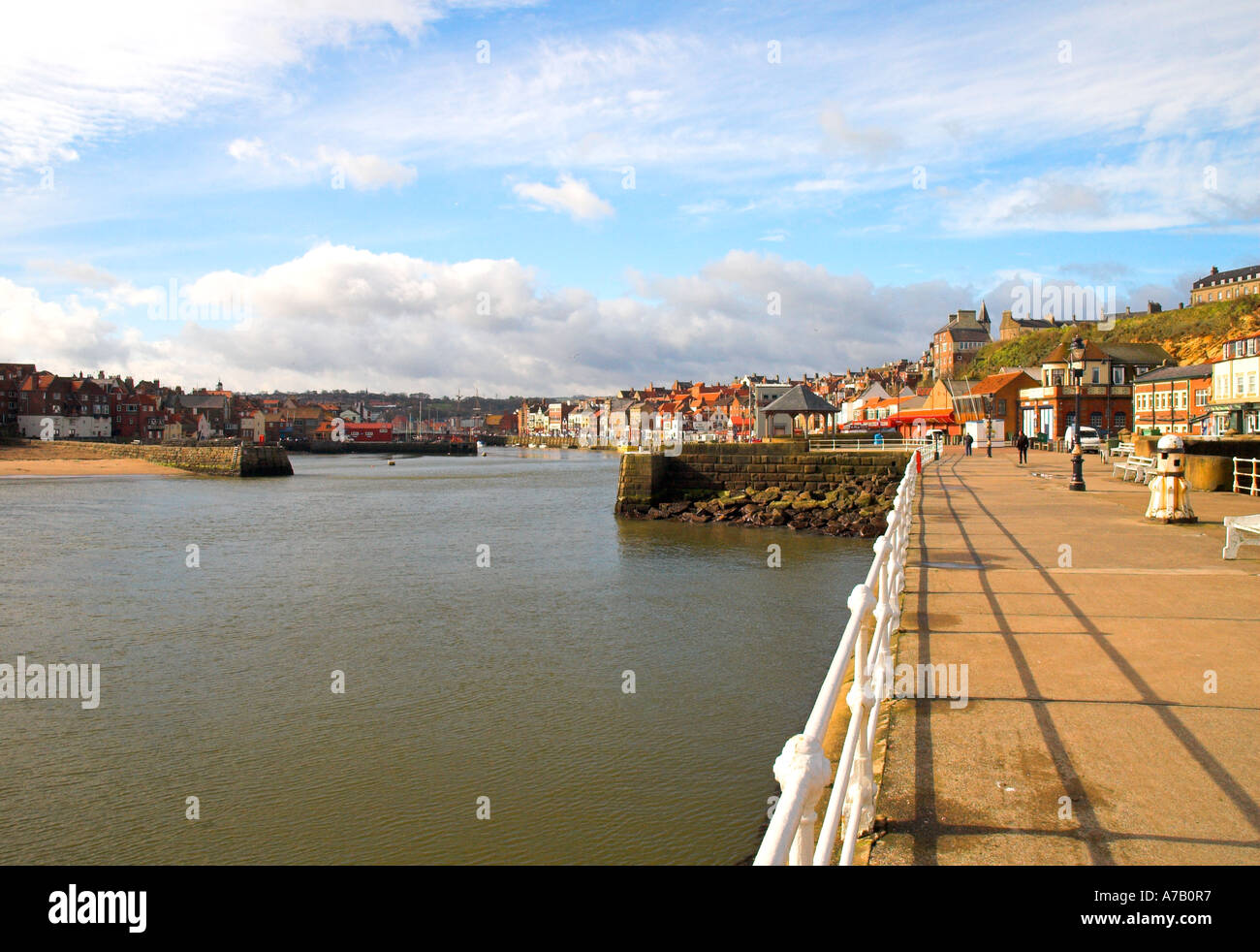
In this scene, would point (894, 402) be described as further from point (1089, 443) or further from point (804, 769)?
point (804, 769)

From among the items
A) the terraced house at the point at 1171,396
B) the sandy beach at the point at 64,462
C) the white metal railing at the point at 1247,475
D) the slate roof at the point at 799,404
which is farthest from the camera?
the sandy beach at the point at 64,462

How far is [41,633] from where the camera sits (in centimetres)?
1617

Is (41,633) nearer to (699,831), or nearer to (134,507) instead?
(699,831)

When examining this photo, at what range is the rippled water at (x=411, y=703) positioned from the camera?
814cm

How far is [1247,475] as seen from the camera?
19.9 m

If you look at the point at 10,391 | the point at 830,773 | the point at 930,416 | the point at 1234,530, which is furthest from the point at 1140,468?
the point at 10,391

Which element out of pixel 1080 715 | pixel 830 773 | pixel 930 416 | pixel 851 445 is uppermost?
pixel 930 416

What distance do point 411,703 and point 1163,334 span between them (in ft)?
340

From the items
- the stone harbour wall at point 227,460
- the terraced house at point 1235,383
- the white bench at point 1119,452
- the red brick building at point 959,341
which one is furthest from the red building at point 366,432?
the white bench at point 1119,452

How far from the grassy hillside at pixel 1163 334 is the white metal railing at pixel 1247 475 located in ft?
209

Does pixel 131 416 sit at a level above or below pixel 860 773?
above

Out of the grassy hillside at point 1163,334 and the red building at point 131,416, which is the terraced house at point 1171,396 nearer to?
the grassy hillside at point 1163,334

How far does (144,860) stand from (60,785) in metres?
2.42
